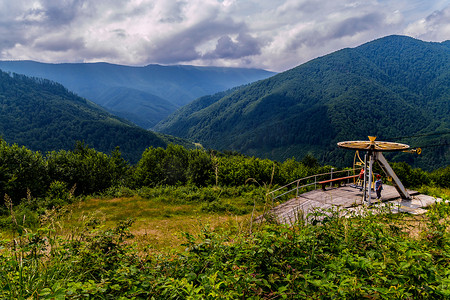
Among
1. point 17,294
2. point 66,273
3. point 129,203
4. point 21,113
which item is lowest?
point 129,203

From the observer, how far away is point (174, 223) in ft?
41.2

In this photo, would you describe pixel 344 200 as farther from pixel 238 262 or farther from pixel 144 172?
pixel 144 172

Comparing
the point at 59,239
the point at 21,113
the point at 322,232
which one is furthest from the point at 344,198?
the point at 21,113

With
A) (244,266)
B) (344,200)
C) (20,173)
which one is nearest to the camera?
(244,266)

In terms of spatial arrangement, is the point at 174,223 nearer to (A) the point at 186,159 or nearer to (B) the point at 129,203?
(B) the point at 129,203

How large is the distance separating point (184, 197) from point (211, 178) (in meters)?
6.07

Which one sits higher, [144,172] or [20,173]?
[20,173]

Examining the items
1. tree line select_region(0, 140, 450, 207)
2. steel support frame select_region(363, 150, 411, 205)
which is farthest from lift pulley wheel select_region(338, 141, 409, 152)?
tree line select_region(0, 140, 450, 207)

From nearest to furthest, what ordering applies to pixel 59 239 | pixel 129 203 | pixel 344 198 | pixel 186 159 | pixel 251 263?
1. pixel 251 263
2. pixel 59 239
3. pixel 344 198
4. pixel 129 203
5. pixel 186 159

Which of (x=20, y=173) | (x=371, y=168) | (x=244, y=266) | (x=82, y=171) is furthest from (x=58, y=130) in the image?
(x=244, y=266)

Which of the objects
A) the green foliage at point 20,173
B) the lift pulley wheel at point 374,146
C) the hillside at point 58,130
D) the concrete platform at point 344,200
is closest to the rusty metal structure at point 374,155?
the lift pulley wheel at point 374,146

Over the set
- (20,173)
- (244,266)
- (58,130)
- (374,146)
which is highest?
(58,130)

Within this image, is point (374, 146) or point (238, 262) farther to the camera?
point (374, 146)

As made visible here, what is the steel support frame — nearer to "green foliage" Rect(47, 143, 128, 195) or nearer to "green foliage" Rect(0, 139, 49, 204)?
"green foliage" Rect(47, 143, 128, 195)
